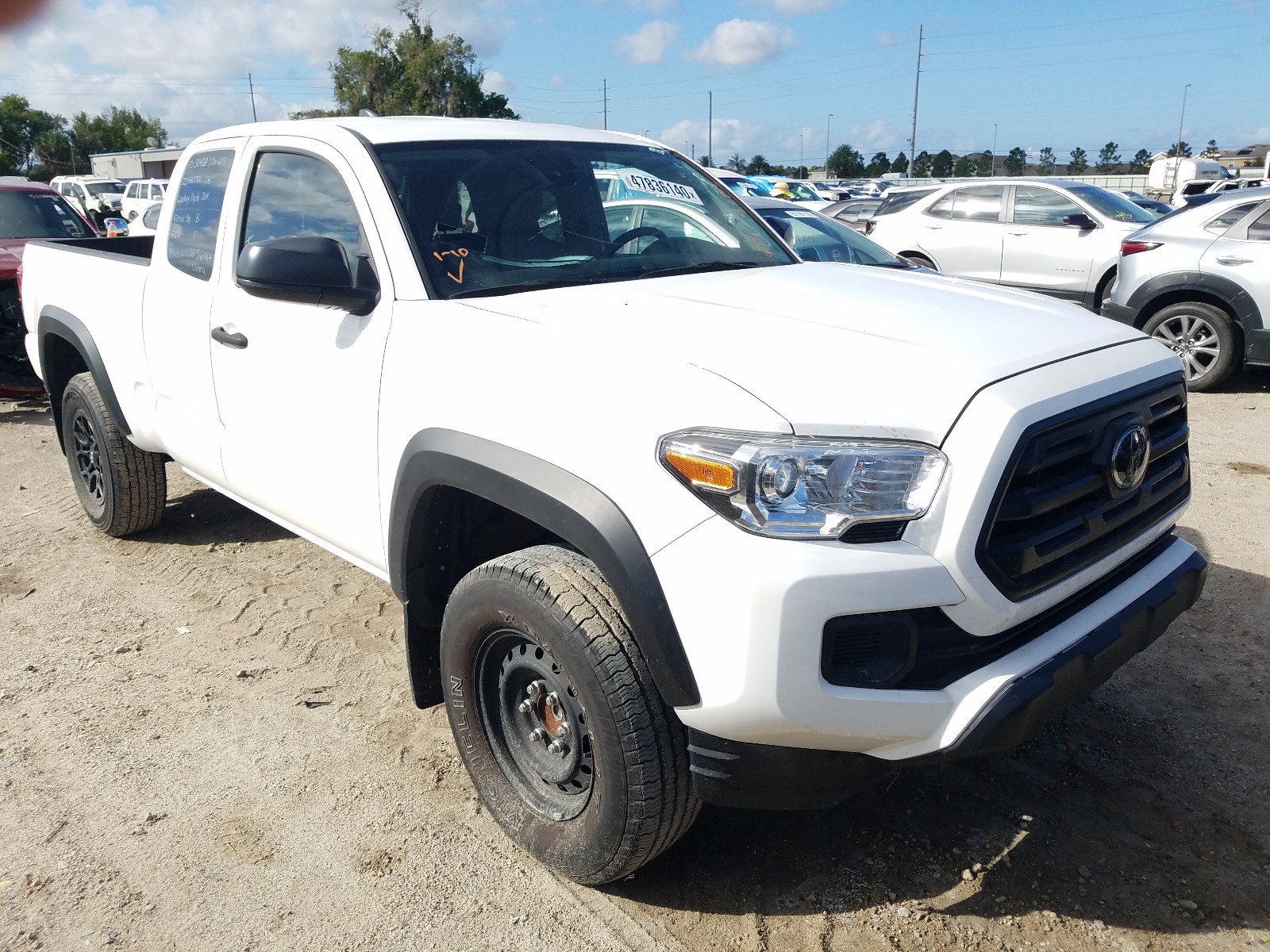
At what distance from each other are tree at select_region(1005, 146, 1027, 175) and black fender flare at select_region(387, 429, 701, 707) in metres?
74.4

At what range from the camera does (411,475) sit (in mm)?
2605

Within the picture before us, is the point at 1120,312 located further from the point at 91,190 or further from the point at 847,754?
the point at 91,190

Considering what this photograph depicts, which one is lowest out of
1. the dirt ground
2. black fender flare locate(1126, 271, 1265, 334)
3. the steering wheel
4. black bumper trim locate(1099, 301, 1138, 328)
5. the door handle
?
the dirt ground

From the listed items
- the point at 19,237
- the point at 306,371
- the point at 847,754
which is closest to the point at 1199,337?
the point at 847,754

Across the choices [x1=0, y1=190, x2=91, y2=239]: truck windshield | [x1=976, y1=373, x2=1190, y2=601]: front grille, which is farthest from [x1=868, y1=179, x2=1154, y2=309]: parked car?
[x1=0, y1=190, x2=91, y2=239]: truck windshield

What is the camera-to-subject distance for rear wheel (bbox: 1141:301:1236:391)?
7715mm

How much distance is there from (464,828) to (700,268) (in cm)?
188

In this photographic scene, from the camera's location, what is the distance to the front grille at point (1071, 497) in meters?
2.06

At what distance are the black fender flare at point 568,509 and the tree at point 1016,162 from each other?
7443cm

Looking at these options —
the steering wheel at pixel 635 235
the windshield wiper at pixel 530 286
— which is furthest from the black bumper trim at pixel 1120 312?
the windshield wiper at pixel 530 286

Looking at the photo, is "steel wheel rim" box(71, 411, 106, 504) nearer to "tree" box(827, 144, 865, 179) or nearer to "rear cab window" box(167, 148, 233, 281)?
"rear cab window" box(167, 148, 233, 281)

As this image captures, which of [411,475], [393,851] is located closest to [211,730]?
[393,851]

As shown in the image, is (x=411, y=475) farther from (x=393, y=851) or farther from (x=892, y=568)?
(x=892, y=568)

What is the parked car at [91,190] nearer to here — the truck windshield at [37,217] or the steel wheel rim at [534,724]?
the truck windshield at [37,217]
